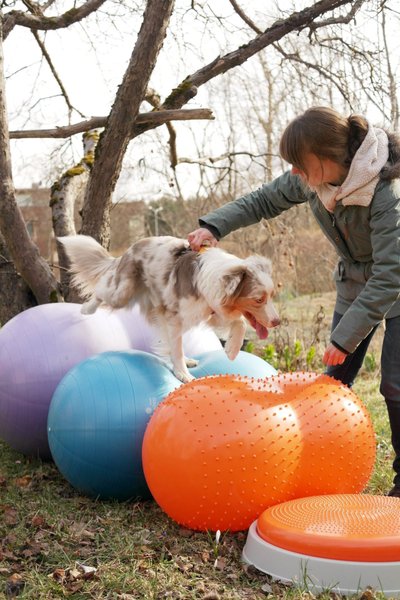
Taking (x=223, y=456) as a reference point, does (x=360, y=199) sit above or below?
above

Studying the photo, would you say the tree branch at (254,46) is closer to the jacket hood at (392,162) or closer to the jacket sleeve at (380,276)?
the jacket hood at (392,162)

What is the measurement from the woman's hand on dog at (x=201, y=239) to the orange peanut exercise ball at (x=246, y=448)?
958 millimetres

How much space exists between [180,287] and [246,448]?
1.34 metres

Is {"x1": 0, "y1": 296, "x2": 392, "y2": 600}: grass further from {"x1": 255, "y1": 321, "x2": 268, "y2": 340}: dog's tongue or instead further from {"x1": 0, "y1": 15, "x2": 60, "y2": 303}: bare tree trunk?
{"x1": 0, "y1": 15, "x2": 60, "y2": 303}: bare tree trunk

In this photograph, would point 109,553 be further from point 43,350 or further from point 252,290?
point 43,350

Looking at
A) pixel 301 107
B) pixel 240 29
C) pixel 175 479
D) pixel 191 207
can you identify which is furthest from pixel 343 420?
pixel 191 207

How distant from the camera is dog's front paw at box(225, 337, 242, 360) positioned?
4.83 m

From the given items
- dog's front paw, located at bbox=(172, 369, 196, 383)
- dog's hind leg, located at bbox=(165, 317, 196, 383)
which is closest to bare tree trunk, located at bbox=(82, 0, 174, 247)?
dog's hind leg, located at bbox=(165, 317, 196, 383)

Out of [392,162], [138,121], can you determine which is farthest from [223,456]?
[138,121]

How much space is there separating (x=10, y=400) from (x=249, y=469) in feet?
7.07

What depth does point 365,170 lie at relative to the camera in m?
3.76

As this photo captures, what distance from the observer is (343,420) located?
158 inches

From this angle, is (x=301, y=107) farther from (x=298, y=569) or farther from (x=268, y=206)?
(x=298, y=569)

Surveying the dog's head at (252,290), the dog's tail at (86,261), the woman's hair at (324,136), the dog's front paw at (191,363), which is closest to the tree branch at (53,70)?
the dog's tail at (86,261)
